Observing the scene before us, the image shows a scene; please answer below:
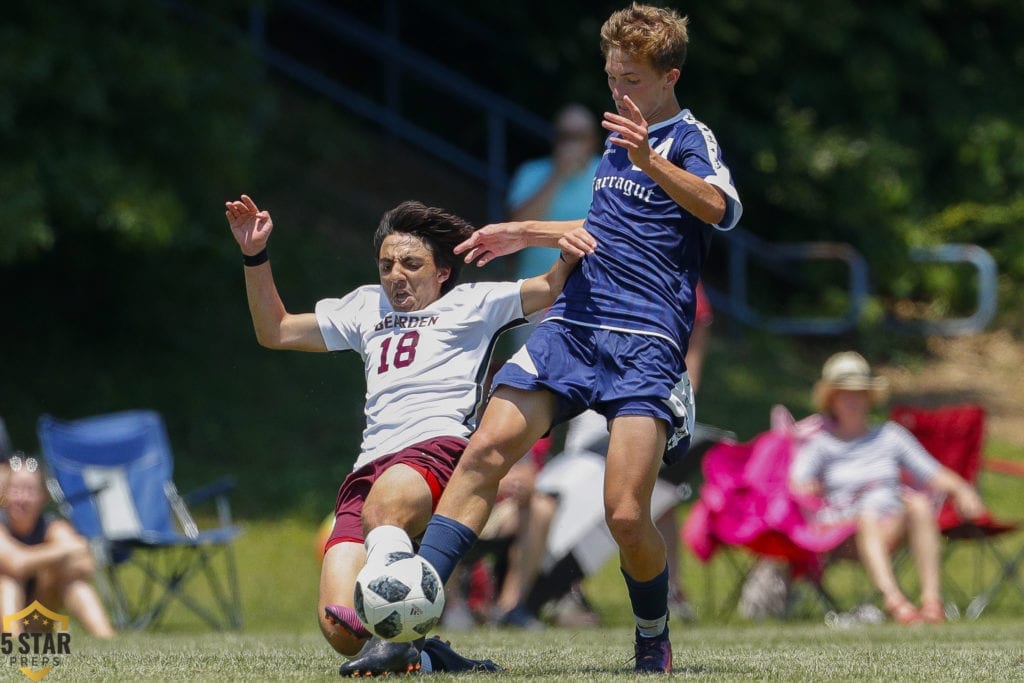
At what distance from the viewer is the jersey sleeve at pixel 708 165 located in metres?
5.06

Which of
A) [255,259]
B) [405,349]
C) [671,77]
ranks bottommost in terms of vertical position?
[405,349]

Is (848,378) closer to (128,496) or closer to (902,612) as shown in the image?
(902,612)

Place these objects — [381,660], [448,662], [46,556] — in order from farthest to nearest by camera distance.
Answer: [46,556] → [448,662] → [381,660]

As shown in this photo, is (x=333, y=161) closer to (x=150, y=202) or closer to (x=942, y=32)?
(x=150, y=202)

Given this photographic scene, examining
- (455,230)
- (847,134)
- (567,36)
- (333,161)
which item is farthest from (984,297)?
(455,230)

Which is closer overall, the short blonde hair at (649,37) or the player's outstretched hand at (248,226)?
the short blonde hair at (649,37)

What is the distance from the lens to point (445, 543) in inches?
189

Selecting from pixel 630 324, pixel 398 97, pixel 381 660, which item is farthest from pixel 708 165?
pixel 398 97

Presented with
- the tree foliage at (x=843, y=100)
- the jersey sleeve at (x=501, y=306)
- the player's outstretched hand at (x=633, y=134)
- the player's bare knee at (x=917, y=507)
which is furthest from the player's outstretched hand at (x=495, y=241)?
the tree foliage at (x=843, y=100)

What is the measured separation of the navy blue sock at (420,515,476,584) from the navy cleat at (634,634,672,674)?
0.66 meters

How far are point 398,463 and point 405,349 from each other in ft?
1.32

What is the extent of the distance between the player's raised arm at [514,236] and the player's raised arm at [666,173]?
1.10 feet

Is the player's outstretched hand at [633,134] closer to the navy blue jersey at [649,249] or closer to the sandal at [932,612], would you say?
the navy blue jersey at [649,249]

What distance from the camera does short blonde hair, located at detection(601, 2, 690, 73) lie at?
16.8ft
